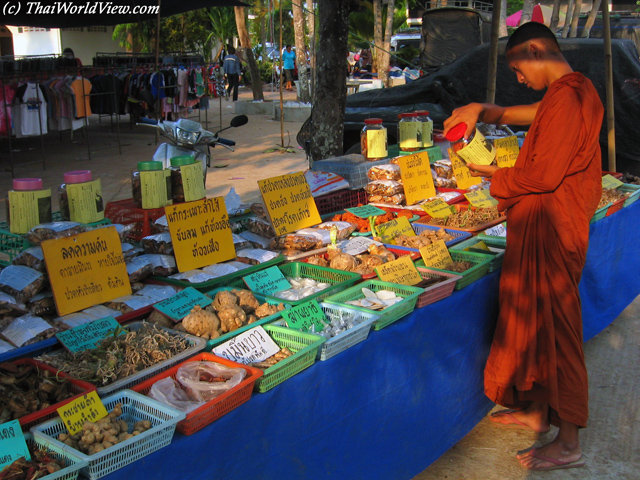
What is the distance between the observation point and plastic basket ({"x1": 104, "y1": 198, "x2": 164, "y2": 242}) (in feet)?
9.11

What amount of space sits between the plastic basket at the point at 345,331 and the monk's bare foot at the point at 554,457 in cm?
138

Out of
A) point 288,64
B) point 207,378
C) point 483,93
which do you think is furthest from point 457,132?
point 288,64

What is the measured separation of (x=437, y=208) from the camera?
3688mm

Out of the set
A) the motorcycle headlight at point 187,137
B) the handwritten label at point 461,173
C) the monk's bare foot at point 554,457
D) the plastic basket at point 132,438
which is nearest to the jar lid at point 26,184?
the plastic basket at point 132,438

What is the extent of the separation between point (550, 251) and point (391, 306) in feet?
2.99

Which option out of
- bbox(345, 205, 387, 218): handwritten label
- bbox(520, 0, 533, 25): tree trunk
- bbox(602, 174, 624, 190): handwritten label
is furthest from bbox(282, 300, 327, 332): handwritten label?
bbox(520, 0, 533, 25): tree trunk

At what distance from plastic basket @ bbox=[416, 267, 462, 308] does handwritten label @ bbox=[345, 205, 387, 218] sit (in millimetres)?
773

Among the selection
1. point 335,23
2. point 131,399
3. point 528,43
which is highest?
point 335,23

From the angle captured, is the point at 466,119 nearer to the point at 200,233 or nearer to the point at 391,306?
the point at 391,306

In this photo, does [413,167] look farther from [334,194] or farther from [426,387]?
[426,387]

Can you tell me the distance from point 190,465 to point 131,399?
0.26 m

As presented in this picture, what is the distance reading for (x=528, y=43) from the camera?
2621 millimetres

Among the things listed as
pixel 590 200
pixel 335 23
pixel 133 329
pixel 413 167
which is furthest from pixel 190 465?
pixel 335 23

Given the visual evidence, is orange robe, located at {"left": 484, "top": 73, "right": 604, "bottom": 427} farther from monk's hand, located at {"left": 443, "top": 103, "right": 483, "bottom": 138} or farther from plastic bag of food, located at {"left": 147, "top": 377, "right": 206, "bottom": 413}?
plastic bag of food, located at {"left": 147, "top": 377, "right": 206, "bottom": 413}
